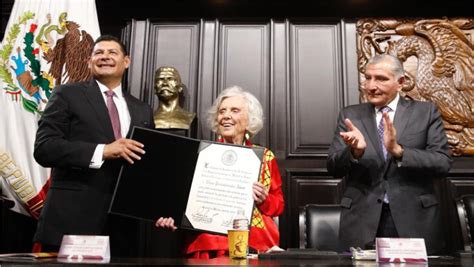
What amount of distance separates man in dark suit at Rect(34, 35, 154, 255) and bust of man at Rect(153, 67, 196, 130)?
2.68 ft

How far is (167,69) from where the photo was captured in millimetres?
3414

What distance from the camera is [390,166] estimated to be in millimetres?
2066

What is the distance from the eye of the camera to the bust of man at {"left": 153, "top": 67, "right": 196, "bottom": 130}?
10.7 ft

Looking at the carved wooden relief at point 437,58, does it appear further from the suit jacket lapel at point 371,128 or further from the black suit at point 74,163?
the black suit at point 74,163

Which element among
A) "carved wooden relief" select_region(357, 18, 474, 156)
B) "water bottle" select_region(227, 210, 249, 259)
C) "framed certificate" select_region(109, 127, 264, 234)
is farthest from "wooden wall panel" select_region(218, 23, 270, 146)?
"water bottle" select_region(227, 210, 249, 259)

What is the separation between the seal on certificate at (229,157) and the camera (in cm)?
191

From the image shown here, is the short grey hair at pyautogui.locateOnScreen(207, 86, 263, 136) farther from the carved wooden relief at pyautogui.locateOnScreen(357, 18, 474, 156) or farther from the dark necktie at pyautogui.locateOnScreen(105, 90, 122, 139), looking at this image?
the carved wooden relief at pyautogui.locateOnScreen(357, 18, 474, 156)

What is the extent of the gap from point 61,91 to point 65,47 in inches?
43.1

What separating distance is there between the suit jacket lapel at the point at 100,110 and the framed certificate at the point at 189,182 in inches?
13.3

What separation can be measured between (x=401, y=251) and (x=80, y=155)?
1444 mm

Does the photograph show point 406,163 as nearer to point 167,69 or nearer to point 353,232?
point 353,232

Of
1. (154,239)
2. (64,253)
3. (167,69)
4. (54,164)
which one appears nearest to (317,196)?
(154,239)

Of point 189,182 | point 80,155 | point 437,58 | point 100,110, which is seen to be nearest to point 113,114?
point 100,110

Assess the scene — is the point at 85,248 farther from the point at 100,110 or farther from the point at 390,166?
the point at 390,166
